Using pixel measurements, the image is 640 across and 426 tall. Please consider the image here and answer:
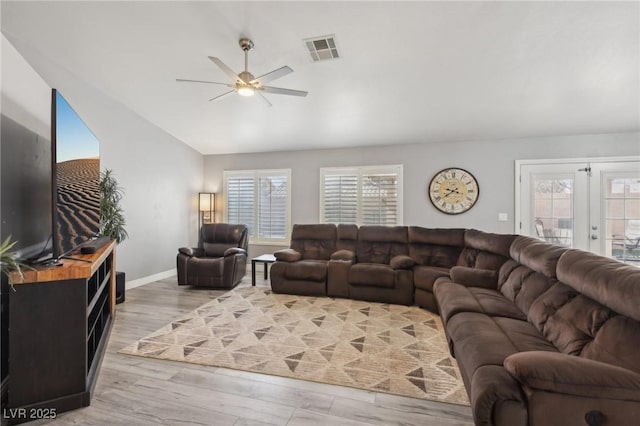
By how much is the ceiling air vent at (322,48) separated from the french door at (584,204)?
12.6 ft

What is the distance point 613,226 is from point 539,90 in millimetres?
2622

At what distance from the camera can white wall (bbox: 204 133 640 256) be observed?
4594 mm

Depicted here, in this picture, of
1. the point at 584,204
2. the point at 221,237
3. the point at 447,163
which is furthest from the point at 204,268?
the point at 584,204

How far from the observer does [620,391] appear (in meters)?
1.11

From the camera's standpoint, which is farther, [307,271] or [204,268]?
[204,268]

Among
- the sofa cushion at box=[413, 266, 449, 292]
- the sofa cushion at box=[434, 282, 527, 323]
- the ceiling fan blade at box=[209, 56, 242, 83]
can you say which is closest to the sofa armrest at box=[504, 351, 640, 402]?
the sofa cushion at box=[434, 282, 527, 323]

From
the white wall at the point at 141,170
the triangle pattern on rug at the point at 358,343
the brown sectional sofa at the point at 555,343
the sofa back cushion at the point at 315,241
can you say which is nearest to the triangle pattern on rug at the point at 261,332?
the triangle pattern on rug at the point at 358,343

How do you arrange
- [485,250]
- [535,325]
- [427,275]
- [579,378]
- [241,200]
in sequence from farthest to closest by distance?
[241,200] → [427,275] → [485,250] → [535,325] → [579,378]

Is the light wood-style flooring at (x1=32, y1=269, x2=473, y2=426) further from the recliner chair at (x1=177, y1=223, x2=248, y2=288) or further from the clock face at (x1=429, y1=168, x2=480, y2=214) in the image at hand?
the clock face at (x1=429, y1=168, x2=480, y2=214)

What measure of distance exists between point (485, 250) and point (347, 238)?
79.7 inches

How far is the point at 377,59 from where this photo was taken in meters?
3.05

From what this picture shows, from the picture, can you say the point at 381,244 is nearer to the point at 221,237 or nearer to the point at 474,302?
the point at 474,302

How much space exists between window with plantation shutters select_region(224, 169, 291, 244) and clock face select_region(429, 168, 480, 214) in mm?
2921

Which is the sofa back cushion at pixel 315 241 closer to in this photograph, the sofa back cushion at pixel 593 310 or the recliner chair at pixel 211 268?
the recliner chair at pixel 211 268
